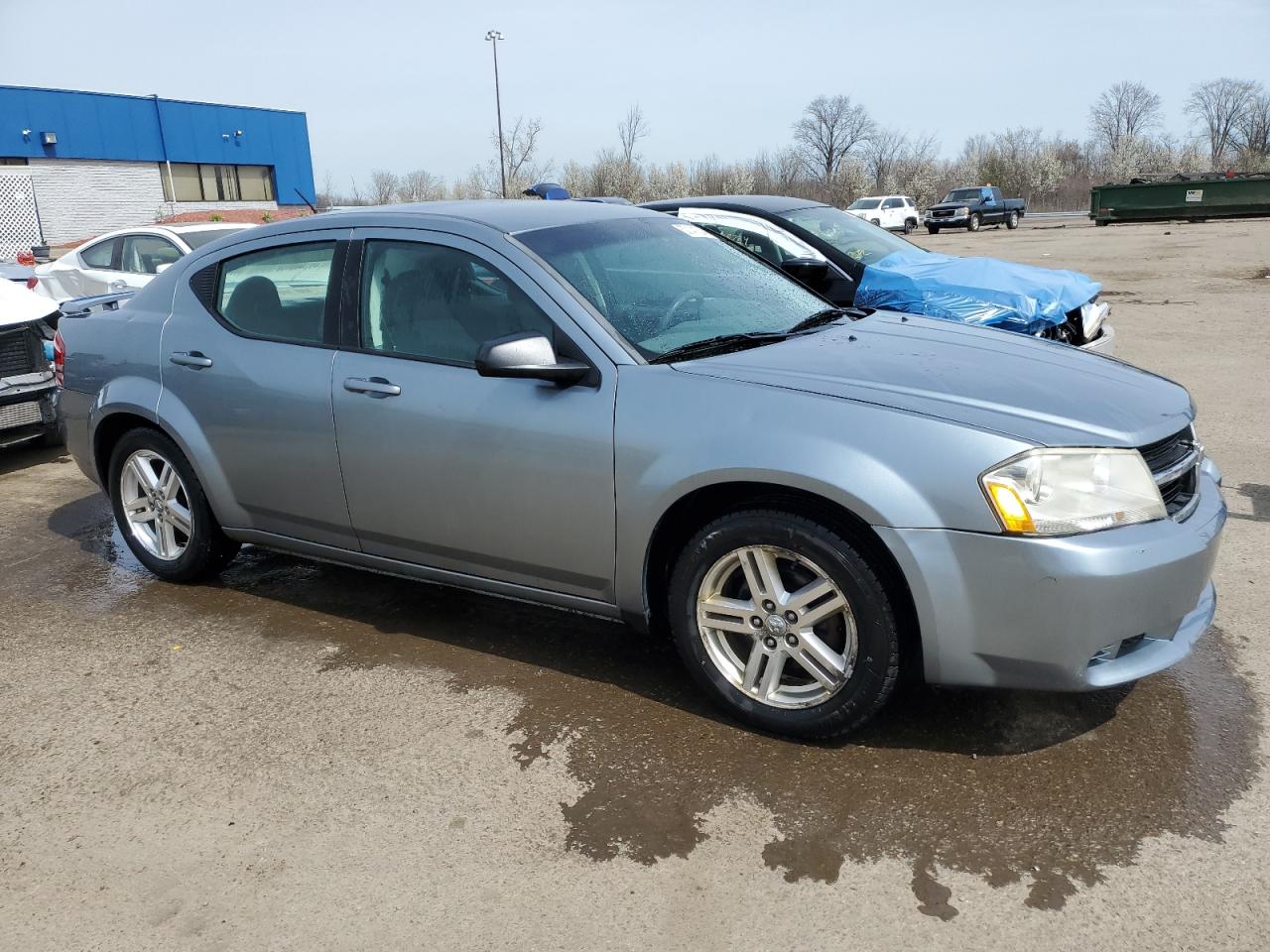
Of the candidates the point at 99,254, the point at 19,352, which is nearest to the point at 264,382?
the point at 19,352

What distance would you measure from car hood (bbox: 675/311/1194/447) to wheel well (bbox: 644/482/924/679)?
0.34 meters

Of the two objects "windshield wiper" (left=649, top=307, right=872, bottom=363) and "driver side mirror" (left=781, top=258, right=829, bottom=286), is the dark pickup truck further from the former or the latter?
"windshield wiper" (left=649, top=307, right=872, bottom=363)

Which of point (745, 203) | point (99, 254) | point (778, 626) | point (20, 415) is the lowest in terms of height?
point (20, 415)

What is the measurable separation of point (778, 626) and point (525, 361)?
117 cm

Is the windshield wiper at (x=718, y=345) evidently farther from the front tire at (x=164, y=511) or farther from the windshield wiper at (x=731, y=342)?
the front tire at (x=164, y=511)

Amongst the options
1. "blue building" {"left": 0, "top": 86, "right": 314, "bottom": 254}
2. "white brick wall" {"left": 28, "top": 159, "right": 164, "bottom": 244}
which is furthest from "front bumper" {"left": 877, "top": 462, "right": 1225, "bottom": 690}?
"white brick wall" {"left": 28, "top": 159, "right": 164, "bottom": 244}

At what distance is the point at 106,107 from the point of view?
4806 cm

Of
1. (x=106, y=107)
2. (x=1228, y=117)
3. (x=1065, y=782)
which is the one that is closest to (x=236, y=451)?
(x=1065, y=782)

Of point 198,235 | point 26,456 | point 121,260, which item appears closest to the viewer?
point 26,456

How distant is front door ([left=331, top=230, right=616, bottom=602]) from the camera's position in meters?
3.56

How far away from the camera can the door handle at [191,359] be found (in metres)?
4.50

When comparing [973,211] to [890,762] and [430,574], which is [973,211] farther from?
[890,762]

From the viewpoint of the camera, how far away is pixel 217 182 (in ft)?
179

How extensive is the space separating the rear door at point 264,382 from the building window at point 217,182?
52553mm
